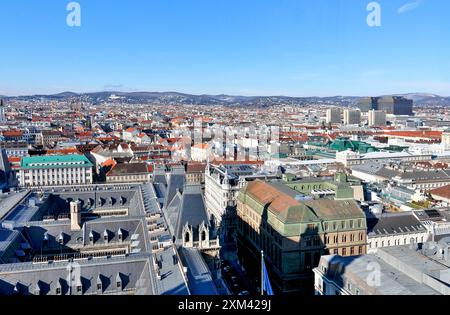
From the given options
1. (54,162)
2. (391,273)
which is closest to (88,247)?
(391,273)

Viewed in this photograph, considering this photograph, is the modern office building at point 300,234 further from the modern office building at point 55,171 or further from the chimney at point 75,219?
the modern office building at point 55,171

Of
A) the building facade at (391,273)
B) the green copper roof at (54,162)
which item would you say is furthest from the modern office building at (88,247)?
the green copper roof at (54,162)

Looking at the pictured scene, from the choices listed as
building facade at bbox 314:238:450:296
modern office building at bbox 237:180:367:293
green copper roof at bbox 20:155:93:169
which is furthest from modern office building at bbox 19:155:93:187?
building facade at bbox 314:238:450:296

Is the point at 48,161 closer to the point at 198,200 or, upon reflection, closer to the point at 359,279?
the point at 198,200

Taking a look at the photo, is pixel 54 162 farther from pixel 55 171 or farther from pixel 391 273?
pixel 391 273

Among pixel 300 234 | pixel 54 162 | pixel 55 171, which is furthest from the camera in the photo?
pixel 54 162

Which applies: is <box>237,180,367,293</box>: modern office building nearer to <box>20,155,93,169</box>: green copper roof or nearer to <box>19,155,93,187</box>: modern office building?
<box>19,155,93,187</box>: modern office building

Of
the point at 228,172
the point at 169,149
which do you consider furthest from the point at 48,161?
the point at 228,172
